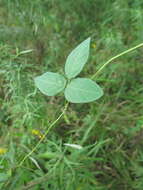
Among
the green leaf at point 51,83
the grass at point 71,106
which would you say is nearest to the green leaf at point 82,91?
the green leaf at point 51,83

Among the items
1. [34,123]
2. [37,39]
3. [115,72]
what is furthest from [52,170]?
[37,39]

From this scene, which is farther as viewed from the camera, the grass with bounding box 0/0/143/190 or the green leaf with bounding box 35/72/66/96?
the grass with bounding box 0/0/143/190

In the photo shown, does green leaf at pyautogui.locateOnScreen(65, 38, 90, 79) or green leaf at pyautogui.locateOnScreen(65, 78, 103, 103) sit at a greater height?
green leaf at pyautogui.locateOnScreen(65, 38, 90, 79)

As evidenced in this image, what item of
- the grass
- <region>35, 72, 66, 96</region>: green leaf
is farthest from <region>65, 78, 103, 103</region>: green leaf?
the grass

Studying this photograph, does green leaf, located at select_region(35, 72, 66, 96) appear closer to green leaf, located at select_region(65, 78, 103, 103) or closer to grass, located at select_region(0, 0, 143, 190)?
green leaf, located at select_region(65, 78, 103, 103)

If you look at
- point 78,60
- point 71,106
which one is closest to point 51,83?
point 78,60
